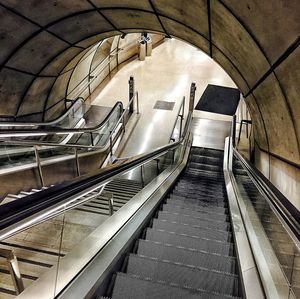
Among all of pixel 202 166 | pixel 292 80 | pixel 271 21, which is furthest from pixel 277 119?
pixel 202 166

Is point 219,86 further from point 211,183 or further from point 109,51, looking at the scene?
point 211,183

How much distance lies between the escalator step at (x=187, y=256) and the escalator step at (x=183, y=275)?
18 centimetres

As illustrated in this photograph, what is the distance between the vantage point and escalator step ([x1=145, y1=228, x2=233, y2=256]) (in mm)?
2510

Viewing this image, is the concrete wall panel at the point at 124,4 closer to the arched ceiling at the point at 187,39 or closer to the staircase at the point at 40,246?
the arched ceiling at the point at 187,39

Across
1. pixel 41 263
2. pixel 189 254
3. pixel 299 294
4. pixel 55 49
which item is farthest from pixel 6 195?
pixel 55 49

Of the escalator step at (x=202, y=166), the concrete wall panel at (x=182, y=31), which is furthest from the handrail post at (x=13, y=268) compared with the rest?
the escalator step at (x=202, y=166)

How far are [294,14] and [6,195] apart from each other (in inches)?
116

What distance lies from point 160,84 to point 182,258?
28.5 feet

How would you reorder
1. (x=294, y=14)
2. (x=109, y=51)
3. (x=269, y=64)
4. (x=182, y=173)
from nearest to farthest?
1. (x=294, y=14)
2. (x=269, y=64)
3. (x=182, y=173)
4. (x=109, y=51)

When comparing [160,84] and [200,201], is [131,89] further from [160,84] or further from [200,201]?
[200,201]

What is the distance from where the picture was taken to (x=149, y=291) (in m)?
1.74

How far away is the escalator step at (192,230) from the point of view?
9.21 ft

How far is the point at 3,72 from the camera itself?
4934 millimetres

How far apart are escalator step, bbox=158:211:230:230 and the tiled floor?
12.8ft
